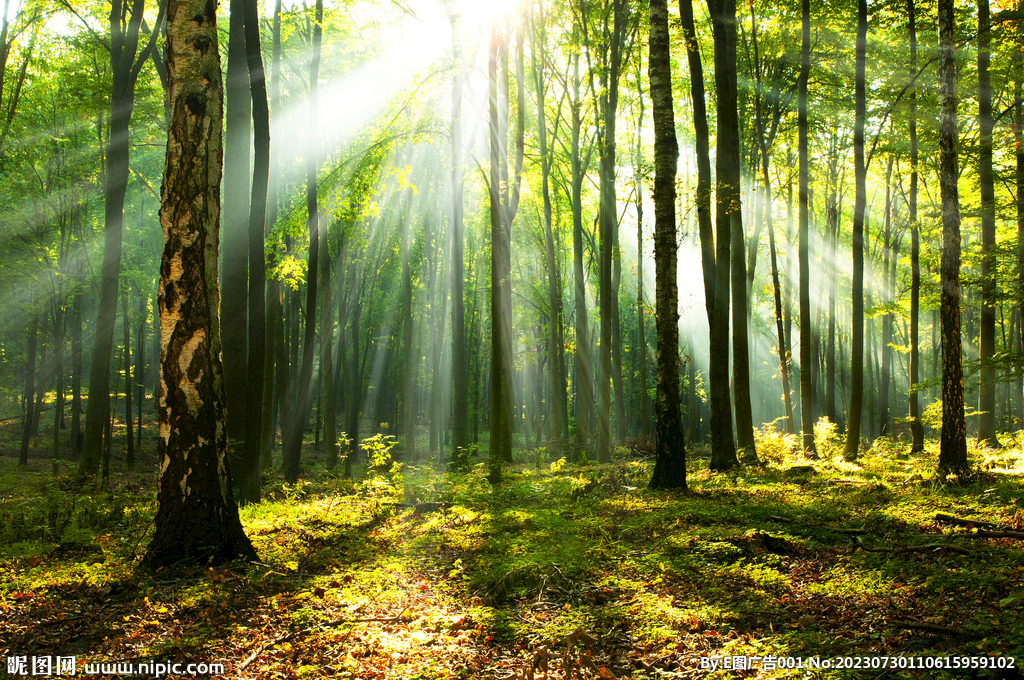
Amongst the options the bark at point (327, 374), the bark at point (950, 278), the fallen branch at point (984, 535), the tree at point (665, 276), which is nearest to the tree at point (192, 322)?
the fallen branch at point (984, 535)

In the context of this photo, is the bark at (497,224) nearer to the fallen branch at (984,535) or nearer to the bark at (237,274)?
the bark at (237,274)

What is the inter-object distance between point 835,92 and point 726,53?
267 inches

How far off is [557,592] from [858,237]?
38.1 feet

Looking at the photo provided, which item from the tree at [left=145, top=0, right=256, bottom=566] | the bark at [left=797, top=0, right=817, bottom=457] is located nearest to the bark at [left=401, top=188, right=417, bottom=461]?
the bark at [left=797, top=0, right=817, bottom=457]

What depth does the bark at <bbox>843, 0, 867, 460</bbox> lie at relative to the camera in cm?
1191

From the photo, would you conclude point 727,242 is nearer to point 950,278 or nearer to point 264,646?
point 950,278

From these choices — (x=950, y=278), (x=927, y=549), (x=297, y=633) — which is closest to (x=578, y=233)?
(x=950, y=278)

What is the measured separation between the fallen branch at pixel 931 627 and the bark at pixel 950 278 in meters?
6.25

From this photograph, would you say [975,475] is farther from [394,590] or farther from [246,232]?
[246,232]

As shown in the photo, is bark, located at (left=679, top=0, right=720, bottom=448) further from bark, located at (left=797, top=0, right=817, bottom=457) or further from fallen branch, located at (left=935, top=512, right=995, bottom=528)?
fallen branch, located at (left=935, top=512, right=995, bottom=528)

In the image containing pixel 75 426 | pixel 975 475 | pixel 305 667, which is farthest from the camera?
pixel 75 426

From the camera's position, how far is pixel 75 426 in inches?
813

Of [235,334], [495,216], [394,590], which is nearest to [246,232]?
[235,334]

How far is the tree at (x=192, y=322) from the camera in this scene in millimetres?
4719
